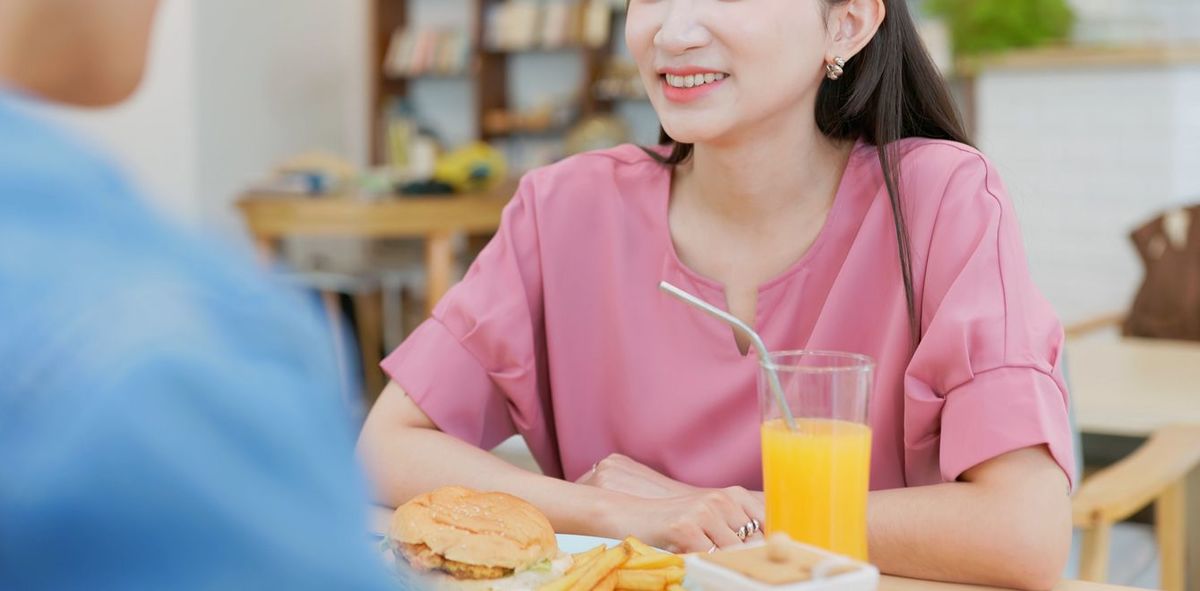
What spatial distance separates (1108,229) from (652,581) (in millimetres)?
4585

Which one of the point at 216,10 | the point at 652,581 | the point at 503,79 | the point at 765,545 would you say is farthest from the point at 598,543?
the point at 503,79

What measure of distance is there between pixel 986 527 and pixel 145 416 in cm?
97

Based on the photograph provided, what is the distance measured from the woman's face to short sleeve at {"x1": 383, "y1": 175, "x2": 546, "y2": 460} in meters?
0.27

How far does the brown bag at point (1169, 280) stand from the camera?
130 inches

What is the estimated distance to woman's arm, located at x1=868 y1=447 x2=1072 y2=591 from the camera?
Answer: 1174 mm

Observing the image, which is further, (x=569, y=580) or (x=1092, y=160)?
(x=1092, y=160)

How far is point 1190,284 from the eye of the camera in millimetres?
3301

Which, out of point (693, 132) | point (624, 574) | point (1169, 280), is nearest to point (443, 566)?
point (624, 574)

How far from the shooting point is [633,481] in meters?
1.39

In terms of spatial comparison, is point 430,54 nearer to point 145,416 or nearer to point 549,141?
point 549,141

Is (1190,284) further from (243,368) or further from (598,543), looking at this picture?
(243,368)

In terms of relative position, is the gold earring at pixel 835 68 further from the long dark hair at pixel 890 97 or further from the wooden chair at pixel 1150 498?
the wooden chair at pixel 1150 498

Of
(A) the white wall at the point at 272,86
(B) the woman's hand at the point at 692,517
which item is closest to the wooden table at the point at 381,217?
(A) the white wall at the point at 272,86

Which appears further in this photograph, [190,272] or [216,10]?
[216,10]
